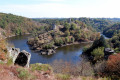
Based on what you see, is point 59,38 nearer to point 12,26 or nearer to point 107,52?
point 107,52

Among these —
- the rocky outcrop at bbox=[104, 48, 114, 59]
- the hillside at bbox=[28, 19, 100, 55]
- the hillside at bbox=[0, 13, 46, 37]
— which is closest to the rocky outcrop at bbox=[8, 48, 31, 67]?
the rocky outcrop at bbox=[104, 48, 114, 59]

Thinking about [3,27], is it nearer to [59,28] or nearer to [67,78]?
[59,28]

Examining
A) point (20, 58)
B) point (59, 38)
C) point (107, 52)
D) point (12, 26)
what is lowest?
point (59, 38)

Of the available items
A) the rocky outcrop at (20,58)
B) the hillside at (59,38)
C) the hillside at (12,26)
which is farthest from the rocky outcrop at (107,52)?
the hillside at (12,26)

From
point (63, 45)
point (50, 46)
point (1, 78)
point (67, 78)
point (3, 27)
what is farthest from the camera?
A: point (3, 27)

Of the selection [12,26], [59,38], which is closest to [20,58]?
[59,38]

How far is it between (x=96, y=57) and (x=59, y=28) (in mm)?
38399

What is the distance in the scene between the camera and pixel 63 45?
1838 inches

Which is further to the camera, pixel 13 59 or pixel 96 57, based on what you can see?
A: pixel 96 57

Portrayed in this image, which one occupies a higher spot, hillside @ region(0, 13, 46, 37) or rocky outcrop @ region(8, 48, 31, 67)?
rocky outcrop @ region(8, 48, 31, 67)

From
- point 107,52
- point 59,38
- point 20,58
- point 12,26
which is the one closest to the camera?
point 20,58

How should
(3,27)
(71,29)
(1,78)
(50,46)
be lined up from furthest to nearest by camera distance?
(3,27) < (71,29) < (50,46) < (1,78)

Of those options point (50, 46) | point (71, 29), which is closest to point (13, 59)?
point (50, 46)

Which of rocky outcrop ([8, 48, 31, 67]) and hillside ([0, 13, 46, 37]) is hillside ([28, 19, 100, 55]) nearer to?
hillside ([0, 13, 46, 37])
